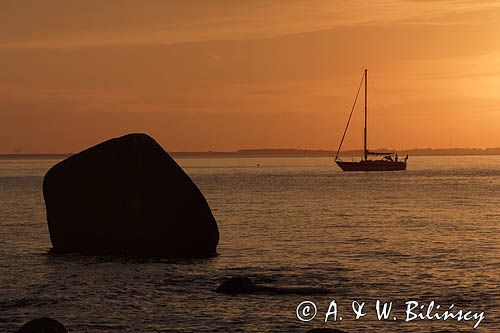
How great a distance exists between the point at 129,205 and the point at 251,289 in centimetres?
813

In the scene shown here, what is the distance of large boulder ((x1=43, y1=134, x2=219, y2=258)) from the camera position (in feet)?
97.8

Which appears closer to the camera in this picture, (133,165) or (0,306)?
(0,306)

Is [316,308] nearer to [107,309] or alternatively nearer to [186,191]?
[107,309]

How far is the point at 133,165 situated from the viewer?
30453mm

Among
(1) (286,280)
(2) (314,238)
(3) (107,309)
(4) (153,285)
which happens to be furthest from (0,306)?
(2) (314,238)

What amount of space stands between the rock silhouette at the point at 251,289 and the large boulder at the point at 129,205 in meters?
6.65

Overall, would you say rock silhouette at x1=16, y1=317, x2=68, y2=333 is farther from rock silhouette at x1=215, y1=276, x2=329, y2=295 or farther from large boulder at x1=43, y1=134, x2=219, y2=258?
large boulder at x1=43, y1=134, x2=219, y2=258

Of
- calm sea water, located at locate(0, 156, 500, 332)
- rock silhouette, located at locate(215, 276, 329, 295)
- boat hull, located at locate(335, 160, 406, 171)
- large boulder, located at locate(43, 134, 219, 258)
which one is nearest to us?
calm sea water, located at locate(0, 156, 500, 332)

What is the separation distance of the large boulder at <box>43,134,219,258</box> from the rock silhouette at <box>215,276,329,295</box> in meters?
6.65

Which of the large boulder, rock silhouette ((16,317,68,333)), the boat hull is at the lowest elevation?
the boat hull

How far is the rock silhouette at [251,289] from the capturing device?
75.9 feet

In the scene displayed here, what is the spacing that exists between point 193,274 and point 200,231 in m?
3.68

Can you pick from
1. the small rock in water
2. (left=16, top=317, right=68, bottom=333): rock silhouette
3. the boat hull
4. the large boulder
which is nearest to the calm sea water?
the small rock in water

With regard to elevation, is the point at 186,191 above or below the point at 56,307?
above
